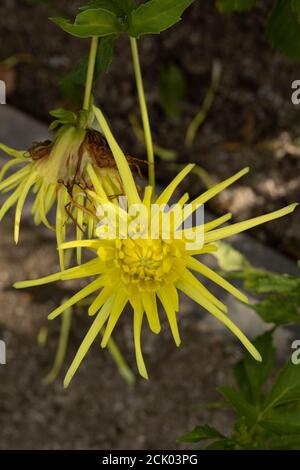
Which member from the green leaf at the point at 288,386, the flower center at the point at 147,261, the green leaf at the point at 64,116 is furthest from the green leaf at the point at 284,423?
the green leaf at the point at 64,116

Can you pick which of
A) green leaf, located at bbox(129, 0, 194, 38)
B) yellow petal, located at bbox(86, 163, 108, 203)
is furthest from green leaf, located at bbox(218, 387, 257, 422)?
green leaf, located at bbox(129, 0, 194, 38)

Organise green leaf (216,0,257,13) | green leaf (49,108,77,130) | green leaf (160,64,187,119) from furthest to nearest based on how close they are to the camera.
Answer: green leaf (160,64,187,119) → green leaf (216,0,257,13) → green leaf (49,108,77,130)

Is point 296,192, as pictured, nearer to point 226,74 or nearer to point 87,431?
point 226,74

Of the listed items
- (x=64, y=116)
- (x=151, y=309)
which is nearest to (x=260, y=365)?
(x=151, y=309)

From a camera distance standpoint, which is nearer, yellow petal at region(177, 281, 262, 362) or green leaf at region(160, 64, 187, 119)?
yellow petal at region(177, 281, 262, 362)

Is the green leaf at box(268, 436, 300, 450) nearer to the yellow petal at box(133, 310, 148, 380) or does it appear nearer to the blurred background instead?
the yellow petal at box(133, 310, 148, 380)

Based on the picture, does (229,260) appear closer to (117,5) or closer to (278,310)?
(278,310)

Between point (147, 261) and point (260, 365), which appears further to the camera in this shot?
point (260, 365)

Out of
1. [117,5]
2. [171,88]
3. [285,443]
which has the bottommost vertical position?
[285,443]
